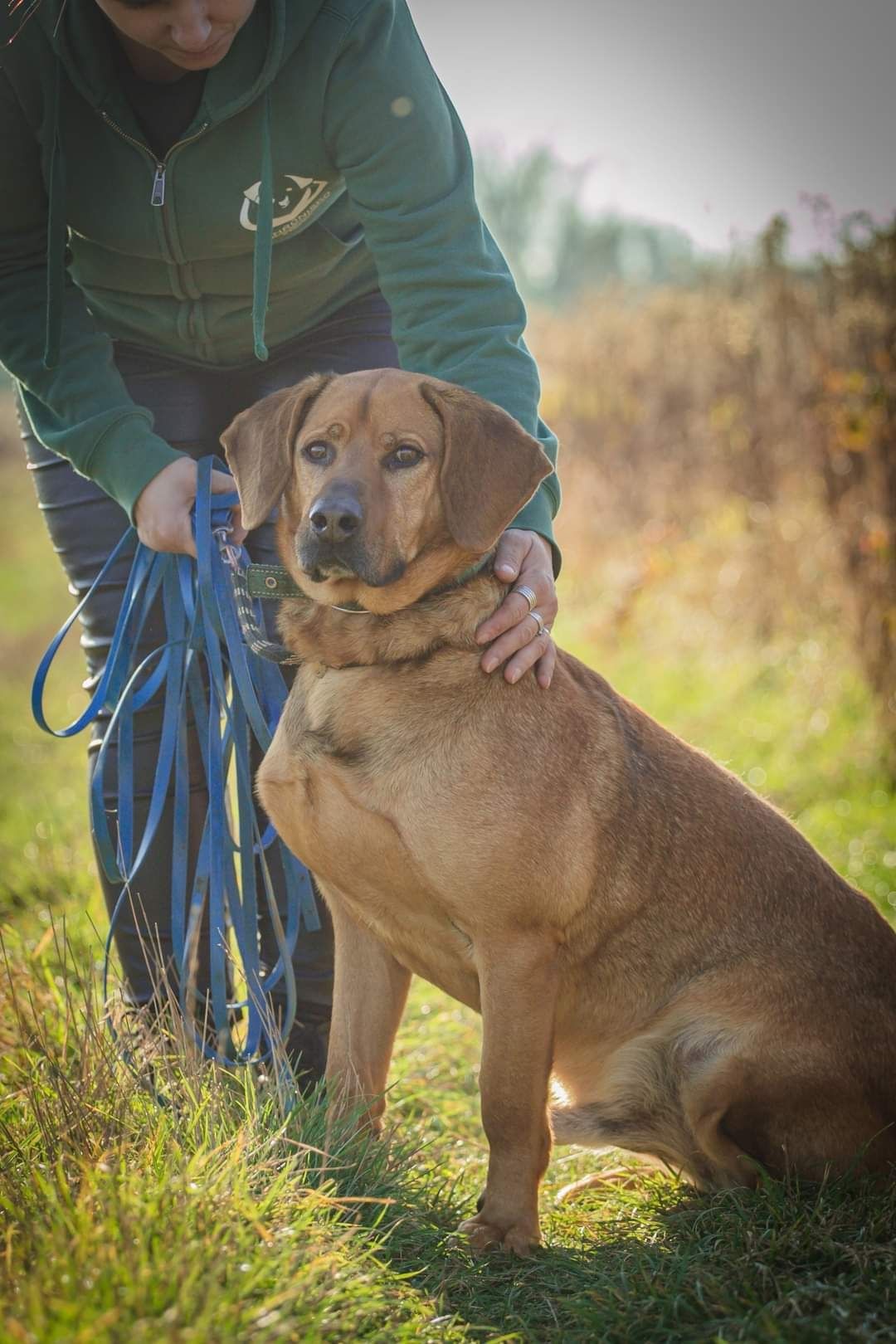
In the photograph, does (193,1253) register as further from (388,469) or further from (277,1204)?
(388,469)

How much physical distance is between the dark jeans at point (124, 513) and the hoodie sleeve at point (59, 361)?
0.55ft

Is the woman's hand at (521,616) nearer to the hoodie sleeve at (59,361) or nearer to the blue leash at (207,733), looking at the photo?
the blue leash at (207,733)

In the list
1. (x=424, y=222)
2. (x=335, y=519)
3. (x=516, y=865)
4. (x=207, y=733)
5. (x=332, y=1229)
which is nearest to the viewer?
(x=332, y=1229)

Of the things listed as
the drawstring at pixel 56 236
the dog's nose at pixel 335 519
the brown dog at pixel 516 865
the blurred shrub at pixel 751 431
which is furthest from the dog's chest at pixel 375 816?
the blurred shrub at pixel 751 431

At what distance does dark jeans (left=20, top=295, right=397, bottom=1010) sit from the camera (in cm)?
333

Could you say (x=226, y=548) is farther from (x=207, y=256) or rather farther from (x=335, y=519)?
(x=207, y=256)

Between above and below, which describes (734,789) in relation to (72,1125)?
above

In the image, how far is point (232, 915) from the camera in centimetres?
310

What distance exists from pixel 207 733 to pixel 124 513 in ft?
2.20

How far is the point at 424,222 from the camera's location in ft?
9.81

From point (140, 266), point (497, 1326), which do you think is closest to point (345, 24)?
point (140, 266)

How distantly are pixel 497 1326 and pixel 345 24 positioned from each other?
2.95 metres

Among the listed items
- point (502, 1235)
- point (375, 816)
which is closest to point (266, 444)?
point (375, 816)

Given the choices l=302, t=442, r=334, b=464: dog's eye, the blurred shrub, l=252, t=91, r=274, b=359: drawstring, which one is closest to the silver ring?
l=302, t=442, r=334, b=464: dog's eye
